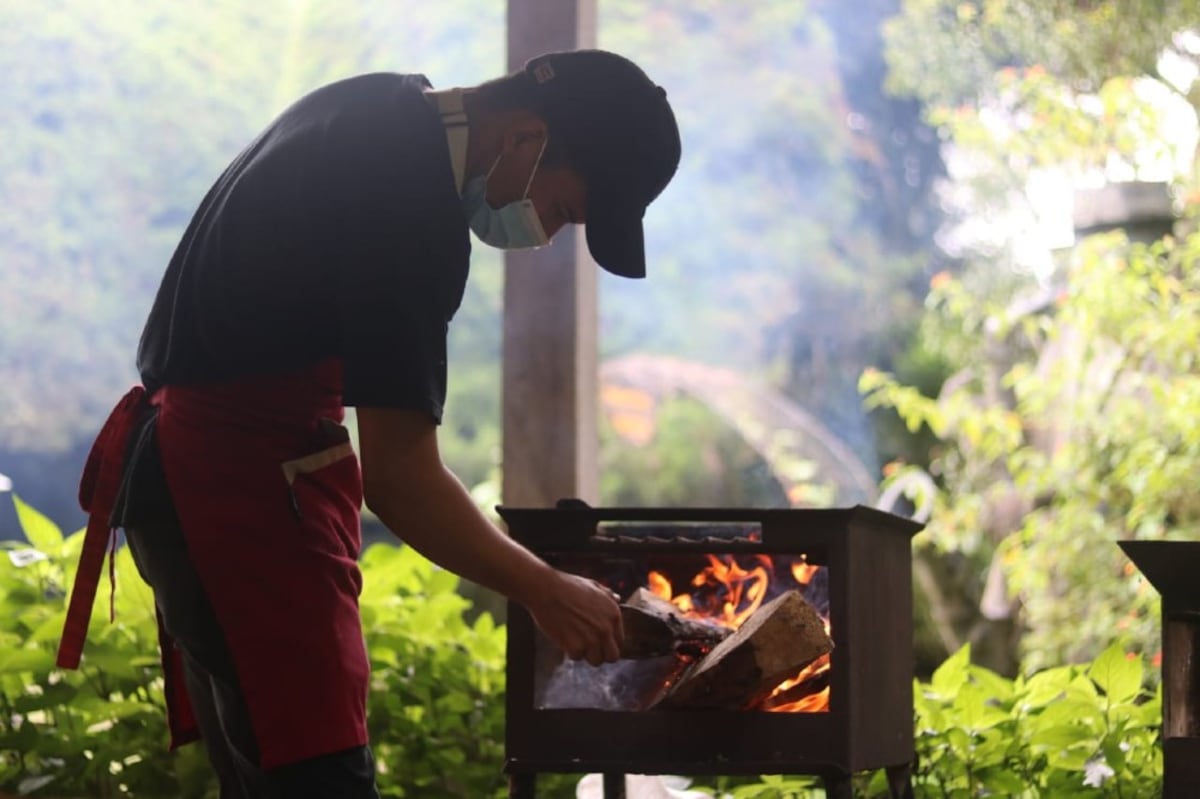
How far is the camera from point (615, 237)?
202cm

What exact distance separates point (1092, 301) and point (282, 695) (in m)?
3.81

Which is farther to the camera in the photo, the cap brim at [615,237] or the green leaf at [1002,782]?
the green leaf at [1002,782]

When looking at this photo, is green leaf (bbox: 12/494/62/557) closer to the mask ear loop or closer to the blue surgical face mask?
the blue surgical face mask

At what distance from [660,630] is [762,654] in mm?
225

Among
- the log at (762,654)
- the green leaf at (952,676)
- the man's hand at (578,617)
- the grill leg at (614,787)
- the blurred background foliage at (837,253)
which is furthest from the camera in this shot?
the blurred background foliage at (837,253)

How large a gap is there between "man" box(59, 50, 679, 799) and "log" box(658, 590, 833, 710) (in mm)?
452

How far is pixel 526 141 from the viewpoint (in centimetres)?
196

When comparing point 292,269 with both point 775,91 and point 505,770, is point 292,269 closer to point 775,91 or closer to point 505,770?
point 505,770

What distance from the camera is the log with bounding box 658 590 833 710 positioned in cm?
234

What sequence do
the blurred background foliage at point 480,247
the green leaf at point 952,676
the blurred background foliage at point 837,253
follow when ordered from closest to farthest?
the green leaf at point 952,676 → the blurred background foliage at point 837,253 → the blurred background foliage at point 480,247

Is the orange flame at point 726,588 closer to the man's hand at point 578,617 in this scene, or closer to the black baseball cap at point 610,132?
the man's hand at point 578,617

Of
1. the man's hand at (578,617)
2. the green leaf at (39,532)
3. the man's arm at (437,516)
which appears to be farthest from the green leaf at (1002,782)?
the green leaf at (39,532)

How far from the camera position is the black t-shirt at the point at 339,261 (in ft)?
5.75

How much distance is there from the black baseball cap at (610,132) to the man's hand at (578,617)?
0.46 metres
